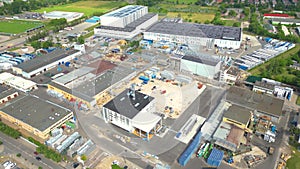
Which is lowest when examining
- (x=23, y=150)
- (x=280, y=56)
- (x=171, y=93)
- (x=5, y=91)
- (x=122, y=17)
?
(x=23, y=150)

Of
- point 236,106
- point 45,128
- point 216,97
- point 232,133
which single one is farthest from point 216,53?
point 45,128

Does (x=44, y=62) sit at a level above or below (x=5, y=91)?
above

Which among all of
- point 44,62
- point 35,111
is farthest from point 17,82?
A: point 35,111

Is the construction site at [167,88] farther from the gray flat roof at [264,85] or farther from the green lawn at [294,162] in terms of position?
the green lawn at [294,162]

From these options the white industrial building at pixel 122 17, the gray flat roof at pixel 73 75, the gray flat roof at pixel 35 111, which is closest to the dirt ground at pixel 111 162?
the gray flat roof at pixel 35 111

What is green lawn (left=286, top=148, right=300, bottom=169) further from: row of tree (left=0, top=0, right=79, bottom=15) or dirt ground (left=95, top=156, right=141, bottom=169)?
row of tree (left=0, top=0, right=79, bottom=15)

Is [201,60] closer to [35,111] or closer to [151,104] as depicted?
[151,104]

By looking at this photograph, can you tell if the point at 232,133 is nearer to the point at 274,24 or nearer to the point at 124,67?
the point at 124,67
